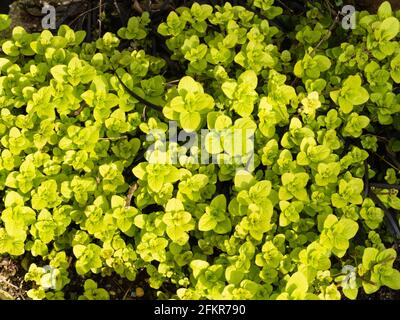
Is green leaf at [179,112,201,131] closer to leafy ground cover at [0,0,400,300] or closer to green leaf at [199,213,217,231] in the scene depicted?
leafy ground cover at [0,0,400,300]

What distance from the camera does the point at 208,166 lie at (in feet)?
6.09

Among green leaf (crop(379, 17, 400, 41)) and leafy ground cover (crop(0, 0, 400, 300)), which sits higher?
green leaf (crop(379, 17, 400, 41))

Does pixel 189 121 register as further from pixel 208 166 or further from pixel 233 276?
pixel 233 276

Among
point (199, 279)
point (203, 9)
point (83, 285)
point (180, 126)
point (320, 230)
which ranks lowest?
Answer: point (83, 285)

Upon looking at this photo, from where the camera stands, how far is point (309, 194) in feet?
6.02

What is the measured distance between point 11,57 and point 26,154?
0.45m

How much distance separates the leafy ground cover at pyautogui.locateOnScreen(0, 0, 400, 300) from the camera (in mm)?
1733

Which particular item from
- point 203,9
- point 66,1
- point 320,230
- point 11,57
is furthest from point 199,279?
point 66,1

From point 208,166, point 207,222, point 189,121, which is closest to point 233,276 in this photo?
point 207,222

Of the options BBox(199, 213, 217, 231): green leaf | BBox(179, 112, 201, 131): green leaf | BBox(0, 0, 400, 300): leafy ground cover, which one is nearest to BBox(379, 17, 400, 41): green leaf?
BBox(0, 0, 400, 300): leafy ground cover

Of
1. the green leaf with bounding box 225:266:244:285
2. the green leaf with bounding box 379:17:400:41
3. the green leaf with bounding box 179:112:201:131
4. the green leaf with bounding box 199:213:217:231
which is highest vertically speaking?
the green leaf with bounding box 379:17:400:41

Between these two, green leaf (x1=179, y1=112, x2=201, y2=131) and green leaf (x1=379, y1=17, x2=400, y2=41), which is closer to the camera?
green leaf (x1=179, y1=112, x2=201, y2=131)

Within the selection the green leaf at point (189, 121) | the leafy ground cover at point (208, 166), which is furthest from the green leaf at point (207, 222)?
the green leaf at point (189, 121)

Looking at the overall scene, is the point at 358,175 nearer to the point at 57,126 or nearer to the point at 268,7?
the point at 268,7
